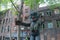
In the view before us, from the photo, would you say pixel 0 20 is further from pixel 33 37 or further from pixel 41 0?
pixel 33 37

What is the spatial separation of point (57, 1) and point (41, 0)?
4.98 feet

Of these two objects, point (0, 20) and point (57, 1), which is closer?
point (57, 1)

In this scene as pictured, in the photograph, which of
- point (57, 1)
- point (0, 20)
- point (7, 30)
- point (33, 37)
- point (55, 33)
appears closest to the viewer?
point (33, 37)

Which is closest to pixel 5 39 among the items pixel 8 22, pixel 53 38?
pixel 8 22

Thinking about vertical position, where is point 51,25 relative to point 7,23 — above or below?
below

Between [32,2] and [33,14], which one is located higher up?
[32,2]

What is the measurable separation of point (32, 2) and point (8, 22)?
26.4 metres

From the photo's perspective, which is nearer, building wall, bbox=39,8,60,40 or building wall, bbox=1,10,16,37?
building wall, bbox=39,8,60,40

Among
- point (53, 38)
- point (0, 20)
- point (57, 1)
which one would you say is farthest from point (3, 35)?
point (57, 1)

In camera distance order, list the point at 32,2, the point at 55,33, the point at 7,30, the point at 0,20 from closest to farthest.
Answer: the point at 32,2, the point at 55,33, the point at 7,30, the point at 0,20

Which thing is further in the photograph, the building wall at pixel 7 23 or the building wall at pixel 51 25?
the building wall at pixel 7 23

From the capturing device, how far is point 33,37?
5965mm

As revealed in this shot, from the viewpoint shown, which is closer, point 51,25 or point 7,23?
point 51,25

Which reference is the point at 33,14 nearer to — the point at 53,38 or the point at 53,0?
the point at 53,0
